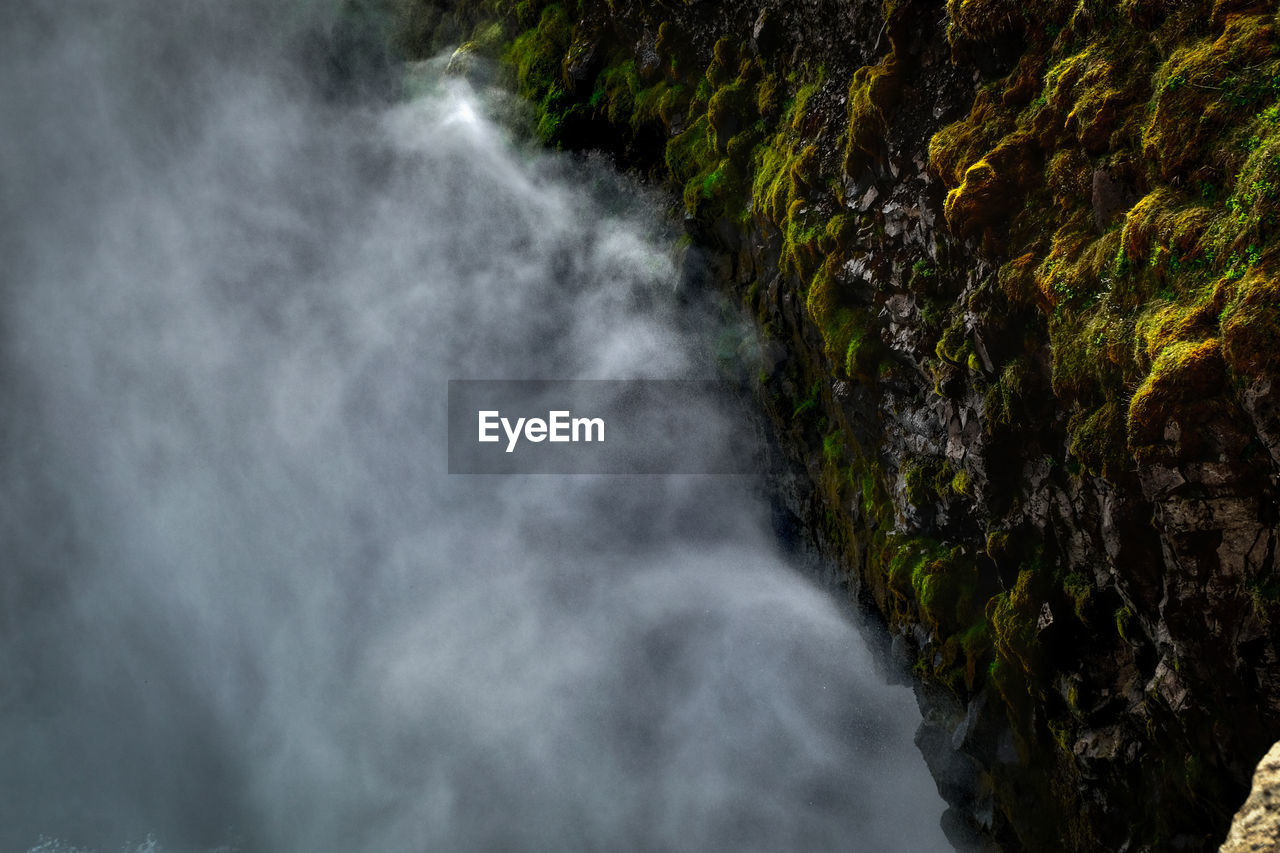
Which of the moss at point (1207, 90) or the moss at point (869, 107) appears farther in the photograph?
the moss at point (869, 107)

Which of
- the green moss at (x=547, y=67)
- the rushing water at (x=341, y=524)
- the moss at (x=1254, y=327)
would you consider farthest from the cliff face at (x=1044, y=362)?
the green moss at (x=547, y=67)

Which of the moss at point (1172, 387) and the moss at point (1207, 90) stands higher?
the moss at point (1207, 90)

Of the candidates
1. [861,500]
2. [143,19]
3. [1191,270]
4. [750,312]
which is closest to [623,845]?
[861,500]

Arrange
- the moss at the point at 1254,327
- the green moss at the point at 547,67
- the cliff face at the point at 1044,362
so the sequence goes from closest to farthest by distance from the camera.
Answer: the moss at the point at 1254,327, the cliff face at the point at 1044,362, the green moss at the point at 547,67

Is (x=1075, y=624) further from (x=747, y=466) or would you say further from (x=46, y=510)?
(x=46, y=510)

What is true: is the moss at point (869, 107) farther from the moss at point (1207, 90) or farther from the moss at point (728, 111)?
the moss at point (1207, 90)

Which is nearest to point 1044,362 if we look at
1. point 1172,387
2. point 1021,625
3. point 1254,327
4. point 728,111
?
point 1172,387
